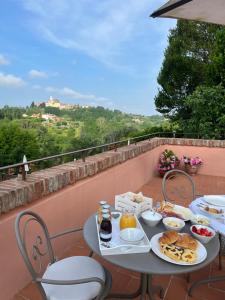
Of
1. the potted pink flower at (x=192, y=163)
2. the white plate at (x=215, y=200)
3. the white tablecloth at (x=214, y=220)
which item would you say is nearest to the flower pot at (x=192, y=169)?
the potted pink flower at (x=192, y=163)

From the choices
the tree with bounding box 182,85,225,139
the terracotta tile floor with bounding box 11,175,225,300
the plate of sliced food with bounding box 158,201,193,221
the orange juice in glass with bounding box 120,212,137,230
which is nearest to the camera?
the orange juice in glass with bounding box 120,212,137,230

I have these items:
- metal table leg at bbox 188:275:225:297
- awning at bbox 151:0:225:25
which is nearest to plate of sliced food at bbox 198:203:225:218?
metal table leg at bbox 188:275:225:297

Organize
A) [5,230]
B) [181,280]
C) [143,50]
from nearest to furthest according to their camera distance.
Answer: [5,230] < [181,280] < [143,50]

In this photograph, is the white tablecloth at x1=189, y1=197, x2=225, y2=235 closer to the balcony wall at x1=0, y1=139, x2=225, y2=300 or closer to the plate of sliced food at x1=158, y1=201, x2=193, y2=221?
the plate of sliced food at x1=158, y1=201, x2=193, y2=221

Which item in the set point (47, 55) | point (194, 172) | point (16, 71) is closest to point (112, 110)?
point (194, 172)

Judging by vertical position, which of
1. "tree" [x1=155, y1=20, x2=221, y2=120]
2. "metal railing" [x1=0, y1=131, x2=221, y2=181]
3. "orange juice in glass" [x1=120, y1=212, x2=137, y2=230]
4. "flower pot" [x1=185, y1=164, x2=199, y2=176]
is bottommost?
"flower pot" [x1=185, y1=164, x2=199, y2=176]

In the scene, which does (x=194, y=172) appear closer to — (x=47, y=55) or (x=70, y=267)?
(x=70, y=267)

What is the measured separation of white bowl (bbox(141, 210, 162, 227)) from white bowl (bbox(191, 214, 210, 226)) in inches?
8.8

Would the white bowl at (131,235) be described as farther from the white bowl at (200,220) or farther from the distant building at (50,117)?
the distant building at (50,117)

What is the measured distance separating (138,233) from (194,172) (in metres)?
3.88

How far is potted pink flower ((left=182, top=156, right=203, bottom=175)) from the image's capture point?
4.85m

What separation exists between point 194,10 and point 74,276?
2.02m

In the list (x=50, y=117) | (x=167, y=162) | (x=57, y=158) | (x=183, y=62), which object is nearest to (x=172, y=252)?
(x=57, y=158)

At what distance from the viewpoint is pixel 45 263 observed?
2008 mm
